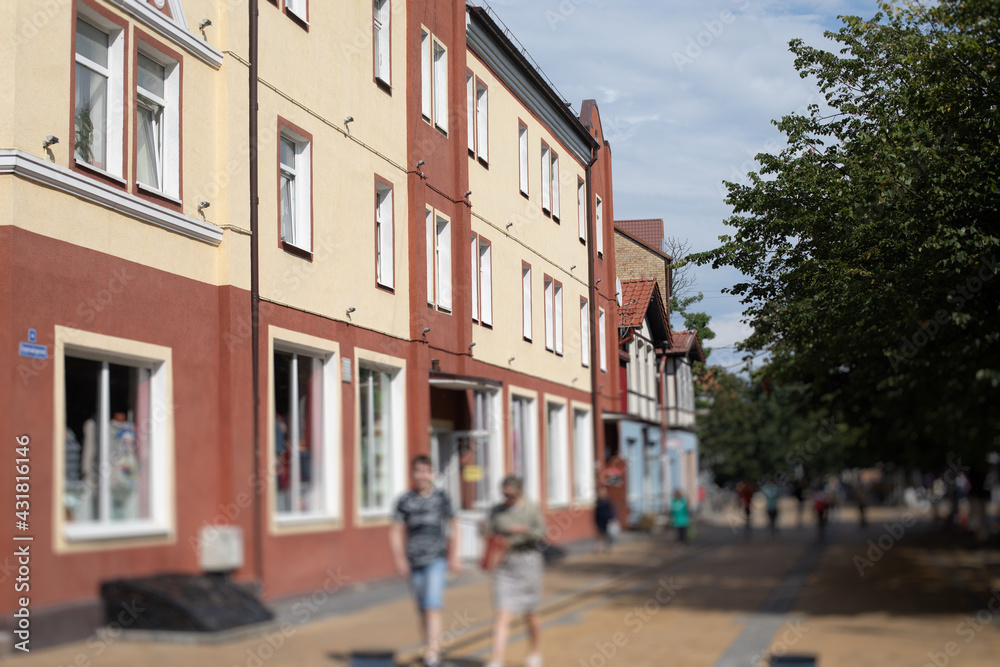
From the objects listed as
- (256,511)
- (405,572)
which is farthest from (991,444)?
(405,572)

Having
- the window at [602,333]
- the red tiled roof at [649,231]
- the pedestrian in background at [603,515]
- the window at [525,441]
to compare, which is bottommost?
the pedestrian in background at [603,515]

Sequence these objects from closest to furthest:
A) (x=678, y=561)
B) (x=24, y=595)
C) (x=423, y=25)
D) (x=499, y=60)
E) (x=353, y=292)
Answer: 1. (x=24, y=595)
2. (x=353, y=292)
3. (x=423, y=25)
4. (x=499, y=60)
5. (x=678, y=561)

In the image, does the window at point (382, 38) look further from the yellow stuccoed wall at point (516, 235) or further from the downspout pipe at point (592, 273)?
the downspout pipe at point (592, 273)

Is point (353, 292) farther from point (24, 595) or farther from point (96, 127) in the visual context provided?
point (24, 595)

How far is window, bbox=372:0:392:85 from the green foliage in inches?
245

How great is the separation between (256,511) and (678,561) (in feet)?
48.5

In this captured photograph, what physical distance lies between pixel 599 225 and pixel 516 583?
984cm

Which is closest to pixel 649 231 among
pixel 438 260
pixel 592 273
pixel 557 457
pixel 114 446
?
pixel 592 273

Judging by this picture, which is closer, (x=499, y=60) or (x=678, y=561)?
(x=499, y=60)

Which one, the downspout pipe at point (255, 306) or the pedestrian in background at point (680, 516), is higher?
the downspout pipe at point (255, 306)

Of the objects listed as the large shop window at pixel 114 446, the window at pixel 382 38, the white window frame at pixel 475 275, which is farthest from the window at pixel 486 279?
the large shop window at pixel 114 446

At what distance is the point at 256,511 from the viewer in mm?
15570

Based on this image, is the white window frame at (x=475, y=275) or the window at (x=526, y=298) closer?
the white window frame at (x=475, y=275)

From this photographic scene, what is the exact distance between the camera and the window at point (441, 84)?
74.1 feet
